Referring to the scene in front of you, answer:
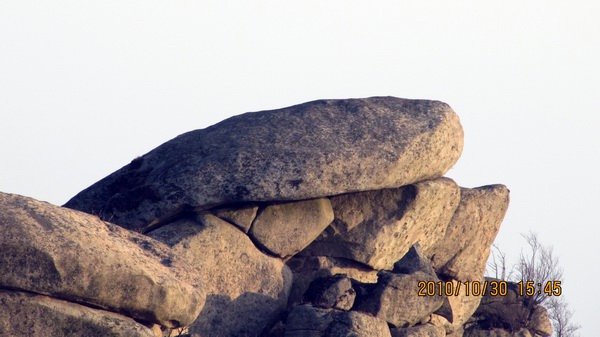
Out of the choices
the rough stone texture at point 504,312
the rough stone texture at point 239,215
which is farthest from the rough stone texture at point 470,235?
the rough stone texture at point 239,215

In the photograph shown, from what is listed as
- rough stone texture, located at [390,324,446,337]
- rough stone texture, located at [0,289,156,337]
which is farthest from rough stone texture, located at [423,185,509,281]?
rough stone texture, located at [0,289,156,337]

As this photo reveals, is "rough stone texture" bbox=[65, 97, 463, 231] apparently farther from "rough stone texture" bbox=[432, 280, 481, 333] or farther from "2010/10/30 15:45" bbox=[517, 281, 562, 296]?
"2010/10/30 15:45" bbox=[517, 281, 562, 296]

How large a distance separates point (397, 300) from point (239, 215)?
14.7 ft

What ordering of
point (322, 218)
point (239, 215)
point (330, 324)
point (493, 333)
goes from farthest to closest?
point (493, 333)
point (322, 218)
point (239, 215)
point (330, 324)

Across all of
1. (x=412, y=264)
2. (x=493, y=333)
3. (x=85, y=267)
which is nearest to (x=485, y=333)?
(x=493, y=333)

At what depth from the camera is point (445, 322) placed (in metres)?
25.0

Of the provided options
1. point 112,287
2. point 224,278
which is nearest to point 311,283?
point 224,278

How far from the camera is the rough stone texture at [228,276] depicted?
21672 millimetres

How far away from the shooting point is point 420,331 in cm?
2289

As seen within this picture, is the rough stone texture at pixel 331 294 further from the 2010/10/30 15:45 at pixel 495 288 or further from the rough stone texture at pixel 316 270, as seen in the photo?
the 2010/10/30 15:45 at pixel 495 288

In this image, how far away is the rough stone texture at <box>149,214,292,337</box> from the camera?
71.1 feet

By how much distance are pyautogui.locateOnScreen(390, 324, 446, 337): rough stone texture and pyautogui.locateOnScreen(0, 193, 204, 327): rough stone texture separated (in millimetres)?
7829

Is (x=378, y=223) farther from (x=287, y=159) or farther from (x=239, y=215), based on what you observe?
(x=239, y=215)

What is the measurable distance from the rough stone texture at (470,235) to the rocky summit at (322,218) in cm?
5
